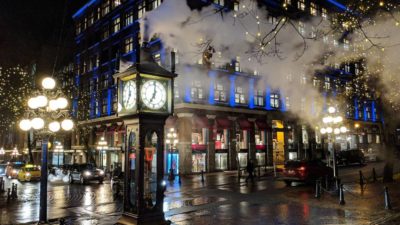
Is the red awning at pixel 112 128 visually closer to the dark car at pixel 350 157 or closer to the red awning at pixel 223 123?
the red awning at pixel 223 123

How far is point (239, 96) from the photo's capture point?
38125 millimetres

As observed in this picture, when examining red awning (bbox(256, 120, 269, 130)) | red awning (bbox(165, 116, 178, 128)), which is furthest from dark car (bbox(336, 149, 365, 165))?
red awning (bbox(165, 116, 178, 128))

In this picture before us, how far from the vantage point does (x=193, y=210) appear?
13.1m

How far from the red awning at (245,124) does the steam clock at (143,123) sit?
91.0 ft

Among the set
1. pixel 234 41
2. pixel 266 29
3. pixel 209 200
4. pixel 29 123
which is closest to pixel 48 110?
pixel 29 123

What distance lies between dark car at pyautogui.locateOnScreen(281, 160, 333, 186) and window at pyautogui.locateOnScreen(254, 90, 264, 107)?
1888 centimetres

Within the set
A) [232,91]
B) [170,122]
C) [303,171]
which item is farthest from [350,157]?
[303,171]

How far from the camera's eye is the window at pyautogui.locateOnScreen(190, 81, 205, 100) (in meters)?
33.8

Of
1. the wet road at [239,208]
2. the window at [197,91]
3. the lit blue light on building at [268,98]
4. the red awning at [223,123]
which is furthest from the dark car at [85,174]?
the lit blue light on building at [268,98]

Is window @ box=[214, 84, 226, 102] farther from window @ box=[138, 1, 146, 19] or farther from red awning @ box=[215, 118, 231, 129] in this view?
window @ box=[138, 1, 146, 19]

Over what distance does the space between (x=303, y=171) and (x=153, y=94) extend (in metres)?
14.4

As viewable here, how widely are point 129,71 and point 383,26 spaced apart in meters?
7.98

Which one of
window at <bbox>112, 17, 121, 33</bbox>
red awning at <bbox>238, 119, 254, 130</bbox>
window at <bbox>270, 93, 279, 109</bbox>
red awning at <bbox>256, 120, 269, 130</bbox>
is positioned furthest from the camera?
window at <bbox>112, 17, 121, 33</bbox>

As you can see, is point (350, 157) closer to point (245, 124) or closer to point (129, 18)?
point (245, 124)
